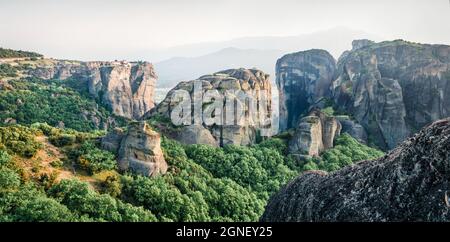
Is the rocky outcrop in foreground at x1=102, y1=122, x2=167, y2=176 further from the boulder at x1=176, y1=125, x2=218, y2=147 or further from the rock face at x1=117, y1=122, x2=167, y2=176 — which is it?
the boulder at x1=176, y1=125, x2=218, y2=147

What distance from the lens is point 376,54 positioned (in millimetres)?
77625

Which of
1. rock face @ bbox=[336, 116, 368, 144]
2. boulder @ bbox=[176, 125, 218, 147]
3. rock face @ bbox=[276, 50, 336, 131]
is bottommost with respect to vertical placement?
rock face @ bbox=[336, 116, 368, 144]

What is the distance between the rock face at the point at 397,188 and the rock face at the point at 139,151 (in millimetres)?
24280

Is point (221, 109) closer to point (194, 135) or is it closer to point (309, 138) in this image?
point (194, 135)

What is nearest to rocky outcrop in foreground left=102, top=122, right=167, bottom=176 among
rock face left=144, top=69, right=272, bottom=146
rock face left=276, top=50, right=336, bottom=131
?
rock face left=144, top=69, right=272, bottom=146

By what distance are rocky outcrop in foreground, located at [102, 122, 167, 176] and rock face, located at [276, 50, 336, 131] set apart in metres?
58.7

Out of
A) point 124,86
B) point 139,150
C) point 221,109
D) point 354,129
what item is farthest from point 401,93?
point 124,86

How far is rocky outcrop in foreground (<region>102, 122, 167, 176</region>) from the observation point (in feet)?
108

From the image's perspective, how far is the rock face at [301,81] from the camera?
292 ft

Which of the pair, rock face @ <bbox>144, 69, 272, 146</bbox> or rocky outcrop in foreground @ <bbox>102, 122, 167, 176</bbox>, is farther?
rock face @ <bbox>144, 69, 272, 146</bbox>

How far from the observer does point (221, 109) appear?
170ft

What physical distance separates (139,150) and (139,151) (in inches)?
3.0
